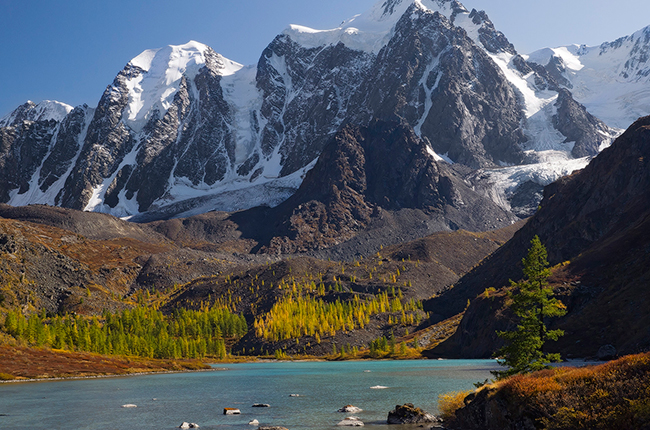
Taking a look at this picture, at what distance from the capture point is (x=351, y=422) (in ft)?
176

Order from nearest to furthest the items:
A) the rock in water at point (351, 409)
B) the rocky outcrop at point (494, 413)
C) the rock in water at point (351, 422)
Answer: the rocky outcrop at point (494, 413) → the rock in water at point (351, 422) → the rock in water at point (351, 409)

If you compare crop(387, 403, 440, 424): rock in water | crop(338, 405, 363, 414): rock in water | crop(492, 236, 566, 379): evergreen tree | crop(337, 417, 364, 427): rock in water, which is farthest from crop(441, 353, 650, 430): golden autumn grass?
crop(338, 405, 363, 414): rock in water

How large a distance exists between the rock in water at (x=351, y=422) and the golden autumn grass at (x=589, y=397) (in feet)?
64.0

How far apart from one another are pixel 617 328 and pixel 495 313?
2581 inches

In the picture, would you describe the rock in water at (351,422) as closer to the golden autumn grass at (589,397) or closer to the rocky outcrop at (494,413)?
the rocky outcrop at (494,413)

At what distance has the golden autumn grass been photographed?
29766mm

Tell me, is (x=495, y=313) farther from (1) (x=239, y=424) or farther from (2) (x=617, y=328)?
(1) (x=239, y=424)

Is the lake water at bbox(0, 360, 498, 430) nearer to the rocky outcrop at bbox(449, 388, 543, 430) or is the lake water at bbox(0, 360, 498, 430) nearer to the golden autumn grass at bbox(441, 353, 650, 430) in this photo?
the rocky outcrop at bbox(449, 388, 543, 430)

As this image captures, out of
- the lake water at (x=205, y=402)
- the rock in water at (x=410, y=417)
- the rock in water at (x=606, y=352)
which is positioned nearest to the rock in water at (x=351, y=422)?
the lake water at (x=205, y=402)

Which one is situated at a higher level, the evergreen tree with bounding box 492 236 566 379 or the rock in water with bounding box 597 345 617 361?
the evergreen tree with bounding box 492 236 566 379

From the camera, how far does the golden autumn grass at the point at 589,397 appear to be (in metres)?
29.8

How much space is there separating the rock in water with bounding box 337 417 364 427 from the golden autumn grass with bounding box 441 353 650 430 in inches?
768

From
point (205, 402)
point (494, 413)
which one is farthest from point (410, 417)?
point (205, 402)

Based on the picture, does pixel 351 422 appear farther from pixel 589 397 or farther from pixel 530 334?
pixel 589 397
